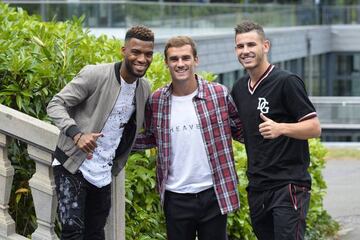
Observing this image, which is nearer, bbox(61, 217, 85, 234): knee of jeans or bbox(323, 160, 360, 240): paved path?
bbox(61, 217, 85, 234): knee of jeans

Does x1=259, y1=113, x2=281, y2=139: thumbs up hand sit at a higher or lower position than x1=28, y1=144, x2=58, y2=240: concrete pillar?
higher

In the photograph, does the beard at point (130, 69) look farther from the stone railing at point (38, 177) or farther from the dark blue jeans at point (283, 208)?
the dark blue jeans at point (283, 208)

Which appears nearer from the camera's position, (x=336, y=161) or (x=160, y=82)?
(x=160, y=82)

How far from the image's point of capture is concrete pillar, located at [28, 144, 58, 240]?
218 inches

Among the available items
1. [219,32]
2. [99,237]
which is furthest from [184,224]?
[219,32]

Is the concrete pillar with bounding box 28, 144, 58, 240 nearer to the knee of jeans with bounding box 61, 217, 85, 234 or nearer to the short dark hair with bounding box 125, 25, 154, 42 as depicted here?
the knee of jeans with bounding box 61, 217, 85, 234

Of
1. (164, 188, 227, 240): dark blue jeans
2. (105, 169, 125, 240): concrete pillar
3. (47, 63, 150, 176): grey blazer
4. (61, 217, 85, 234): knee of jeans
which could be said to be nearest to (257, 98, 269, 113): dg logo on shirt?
(164, 188, 227, 240): dark blue jeans

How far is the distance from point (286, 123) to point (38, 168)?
1541 mm

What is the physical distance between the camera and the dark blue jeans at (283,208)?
5.33m

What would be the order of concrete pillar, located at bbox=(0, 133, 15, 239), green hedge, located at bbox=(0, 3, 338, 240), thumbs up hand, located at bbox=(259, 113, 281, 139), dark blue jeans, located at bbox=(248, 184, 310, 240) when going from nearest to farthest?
thumbs up hand, located at bbox=(259, 113, 281, 139) < dark blue jeans, located at bbox=(248, 184, 310, 240) < concrete pillar, located at bbox=(0, 133, 15, 239) < green hedge, located at bbox=(0, 3, 338, 240)

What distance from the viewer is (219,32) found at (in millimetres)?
27641

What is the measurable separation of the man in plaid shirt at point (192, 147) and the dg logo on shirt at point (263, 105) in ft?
0.85

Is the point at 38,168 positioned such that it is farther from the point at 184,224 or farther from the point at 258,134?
the point at 258,134

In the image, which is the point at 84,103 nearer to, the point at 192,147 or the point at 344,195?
the point at 192,147
